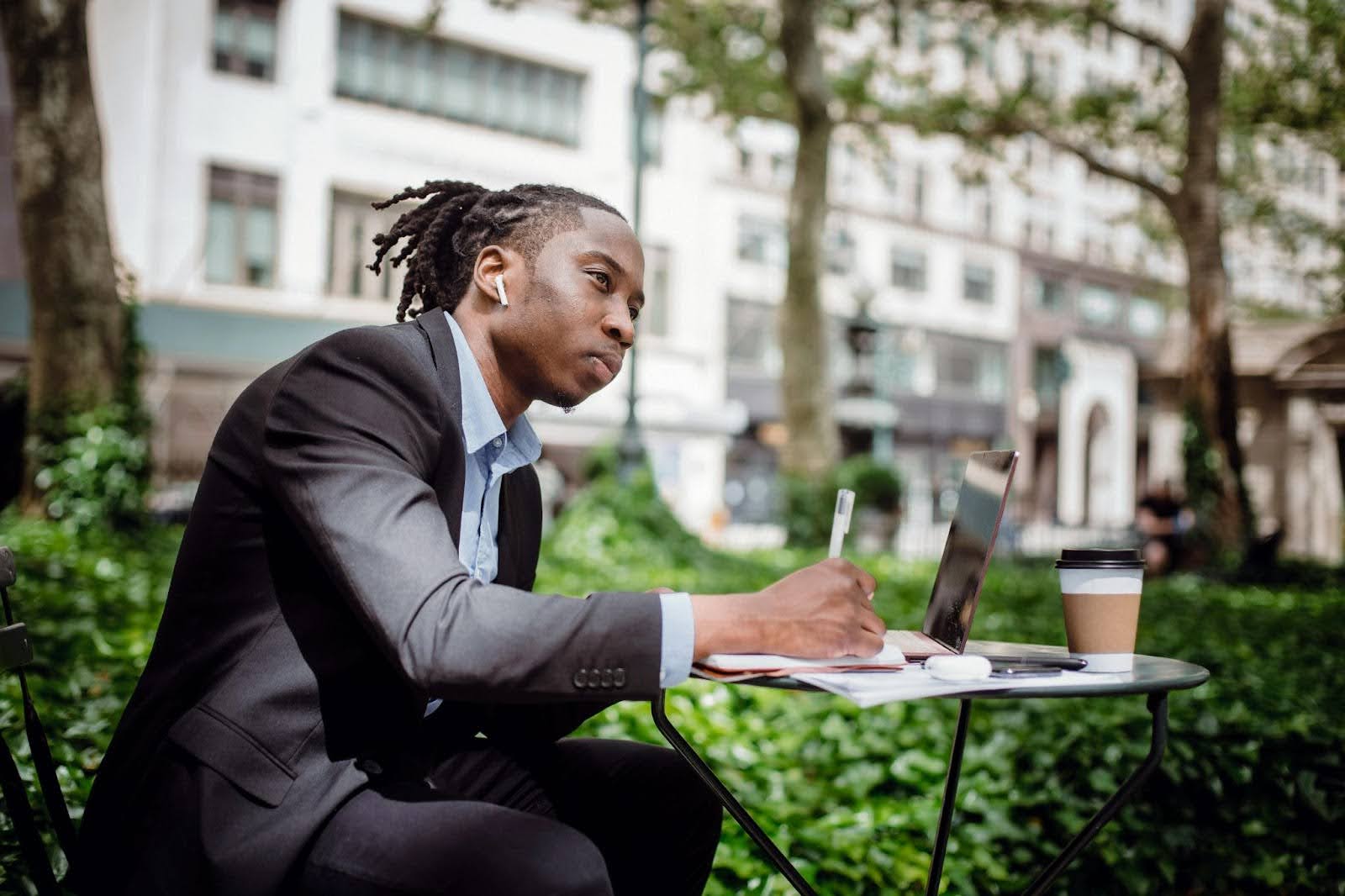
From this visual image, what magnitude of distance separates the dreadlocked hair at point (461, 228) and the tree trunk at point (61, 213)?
825cm

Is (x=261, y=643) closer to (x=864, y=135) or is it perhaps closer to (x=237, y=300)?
(x=864, y=135)

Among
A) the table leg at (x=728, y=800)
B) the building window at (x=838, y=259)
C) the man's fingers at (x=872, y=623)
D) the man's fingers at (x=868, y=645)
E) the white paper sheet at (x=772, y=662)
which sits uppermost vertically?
the building window at (x=838, y=259)

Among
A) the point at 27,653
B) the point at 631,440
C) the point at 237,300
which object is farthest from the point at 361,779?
the point at 237,300

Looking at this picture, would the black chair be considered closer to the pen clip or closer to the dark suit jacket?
the dark suit jacket

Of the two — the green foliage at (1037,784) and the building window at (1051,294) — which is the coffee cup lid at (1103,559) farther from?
the building window at (1051,294)

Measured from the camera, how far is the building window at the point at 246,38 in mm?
25328

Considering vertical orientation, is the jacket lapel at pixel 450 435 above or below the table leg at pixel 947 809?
above

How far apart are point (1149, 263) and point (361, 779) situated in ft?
166

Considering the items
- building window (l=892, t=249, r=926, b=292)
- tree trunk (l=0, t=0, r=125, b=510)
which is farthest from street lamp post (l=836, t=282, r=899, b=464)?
building window (l=892, t=249, r=926, b=292)

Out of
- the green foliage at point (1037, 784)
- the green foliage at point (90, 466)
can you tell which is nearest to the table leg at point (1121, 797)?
the green foliage at point (1037, 784)

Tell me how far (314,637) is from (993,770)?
279cm

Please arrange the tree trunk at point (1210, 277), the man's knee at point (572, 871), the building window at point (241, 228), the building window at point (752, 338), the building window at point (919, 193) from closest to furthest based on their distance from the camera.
→ the man's knee at point (572, 871) → the tree trunk at point (1210, 277) → the building window at point (241, 228) → the building window at point (752, 338) → the building window at point (919, 193)

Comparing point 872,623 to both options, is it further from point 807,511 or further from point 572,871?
point 807,511

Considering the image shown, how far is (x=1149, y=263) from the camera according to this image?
47.4m
